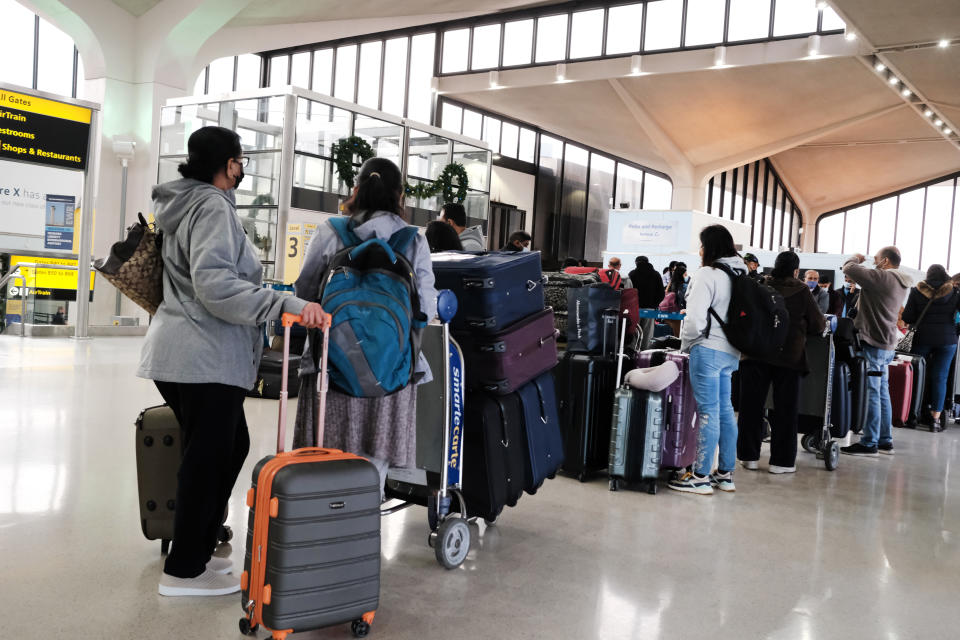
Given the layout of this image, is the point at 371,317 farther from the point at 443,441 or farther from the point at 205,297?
the point at 443,441

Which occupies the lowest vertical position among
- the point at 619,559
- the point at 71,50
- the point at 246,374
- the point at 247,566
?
the point at 619,559

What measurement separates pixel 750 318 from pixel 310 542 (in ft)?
10.4

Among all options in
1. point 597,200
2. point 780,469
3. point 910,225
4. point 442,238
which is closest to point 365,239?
point 442,238

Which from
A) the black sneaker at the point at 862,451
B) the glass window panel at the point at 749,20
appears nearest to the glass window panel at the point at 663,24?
the glass window panel at the point at 749,20

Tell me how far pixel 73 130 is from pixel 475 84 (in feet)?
35.5

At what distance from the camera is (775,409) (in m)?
5.41

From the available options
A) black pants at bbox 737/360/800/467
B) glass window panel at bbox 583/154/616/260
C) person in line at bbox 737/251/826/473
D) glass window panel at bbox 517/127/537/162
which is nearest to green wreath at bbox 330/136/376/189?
person in line at bbox 737/251/826/473

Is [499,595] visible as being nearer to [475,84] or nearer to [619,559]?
[619,559]

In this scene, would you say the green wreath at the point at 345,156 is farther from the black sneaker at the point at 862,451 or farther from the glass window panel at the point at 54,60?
the glass window panel at the point at 54,60

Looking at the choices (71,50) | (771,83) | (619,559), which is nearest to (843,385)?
(619,559)

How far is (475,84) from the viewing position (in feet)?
65.7

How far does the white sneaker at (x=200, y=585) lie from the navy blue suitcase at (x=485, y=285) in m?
1.29

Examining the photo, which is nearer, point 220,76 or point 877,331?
point 877,331

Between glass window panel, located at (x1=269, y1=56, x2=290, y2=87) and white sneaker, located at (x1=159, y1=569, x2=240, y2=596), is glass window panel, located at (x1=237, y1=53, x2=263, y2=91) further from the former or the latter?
white sneaker, located at (x1=159, y1=569, x2=240, y2=596)
